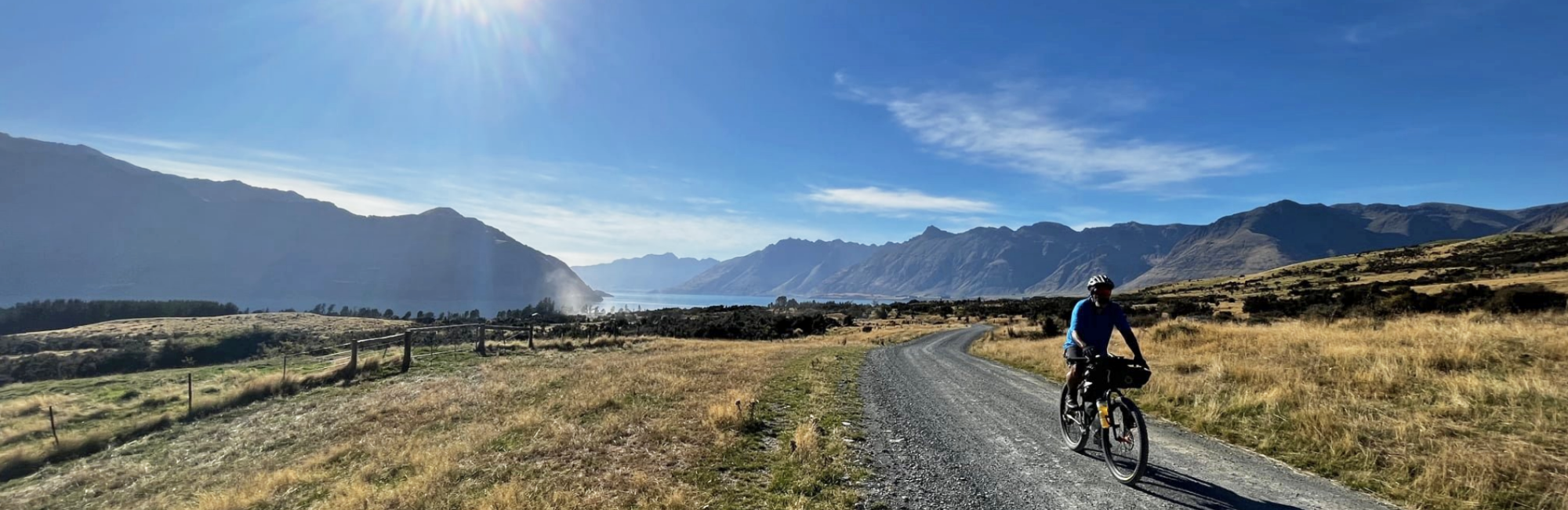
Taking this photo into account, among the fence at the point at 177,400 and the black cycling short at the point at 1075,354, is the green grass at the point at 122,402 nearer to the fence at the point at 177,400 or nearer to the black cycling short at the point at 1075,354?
the fence at the point at 177,400

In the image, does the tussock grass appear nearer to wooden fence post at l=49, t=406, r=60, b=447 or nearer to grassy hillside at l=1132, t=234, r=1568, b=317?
wooden fence post at l=49, t=406, r=60, b=447

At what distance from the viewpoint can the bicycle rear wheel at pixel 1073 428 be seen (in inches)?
336

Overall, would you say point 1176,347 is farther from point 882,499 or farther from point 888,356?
point 882,499

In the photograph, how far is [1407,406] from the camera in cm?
979

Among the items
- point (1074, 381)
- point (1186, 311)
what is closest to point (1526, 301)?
point (1186, 311)

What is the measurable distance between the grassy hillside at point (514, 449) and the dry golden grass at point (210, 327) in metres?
43.0

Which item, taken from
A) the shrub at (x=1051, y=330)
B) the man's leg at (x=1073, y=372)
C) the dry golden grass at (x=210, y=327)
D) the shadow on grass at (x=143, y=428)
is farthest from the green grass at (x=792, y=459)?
the dry golden grass at (x=210, y=327)

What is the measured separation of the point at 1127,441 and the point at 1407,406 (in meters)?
6.82

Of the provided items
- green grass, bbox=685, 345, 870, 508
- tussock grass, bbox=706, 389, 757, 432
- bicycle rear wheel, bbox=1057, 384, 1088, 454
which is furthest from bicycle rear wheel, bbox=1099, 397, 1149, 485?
tussock grass, bbox=706, 389, 757, 432

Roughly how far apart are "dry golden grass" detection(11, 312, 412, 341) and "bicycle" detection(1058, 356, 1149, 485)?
71.9 metres

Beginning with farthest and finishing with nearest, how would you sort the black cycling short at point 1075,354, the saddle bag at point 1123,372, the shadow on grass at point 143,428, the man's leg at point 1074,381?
the shadow on grass at point 143,428 → the man's leg at point 1074,381 → the black cycling short at point 1075,354 → the saddle bag at point 1123,372

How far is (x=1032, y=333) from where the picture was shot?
132 feet

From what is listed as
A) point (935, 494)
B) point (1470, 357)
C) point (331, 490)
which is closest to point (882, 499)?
point (935, 494)

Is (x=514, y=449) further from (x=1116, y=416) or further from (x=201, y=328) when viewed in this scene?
(x=201, y=328)
